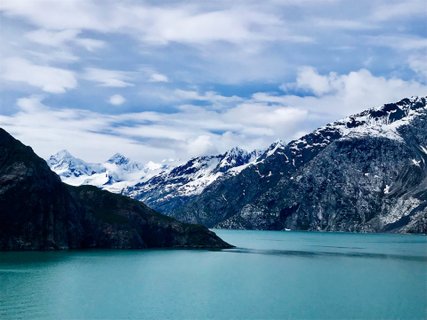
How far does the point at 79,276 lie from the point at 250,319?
6153 centimetres

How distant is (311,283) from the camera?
13150 cm

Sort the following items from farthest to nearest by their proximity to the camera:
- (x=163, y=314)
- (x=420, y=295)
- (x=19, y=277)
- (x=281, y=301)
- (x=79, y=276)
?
1. (x=79, y=276)
2. (x=19, y=277)
3. (x=420, y=295)
4. (x=281, y=301)
5. (x=163, y=314)

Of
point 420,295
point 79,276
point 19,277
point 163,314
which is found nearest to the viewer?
point 163,314

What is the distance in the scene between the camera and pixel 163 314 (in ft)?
306

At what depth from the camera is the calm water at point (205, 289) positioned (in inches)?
→ 3720

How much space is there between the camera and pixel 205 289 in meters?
121

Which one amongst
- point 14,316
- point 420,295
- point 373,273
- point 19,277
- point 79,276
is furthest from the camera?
point 373,273

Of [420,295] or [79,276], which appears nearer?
[420,295]

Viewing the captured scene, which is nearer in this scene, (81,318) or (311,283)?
(81,318)

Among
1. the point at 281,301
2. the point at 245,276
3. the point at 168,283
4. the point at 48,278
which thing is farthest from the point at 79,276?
the point at 281,301

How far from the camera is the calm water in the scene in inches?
3720

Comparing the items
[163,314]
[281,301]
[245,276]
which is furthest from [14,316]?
[245,276]

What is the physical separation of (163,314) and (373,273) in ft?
264

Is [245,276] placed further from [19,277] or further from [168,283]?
[19,277]
